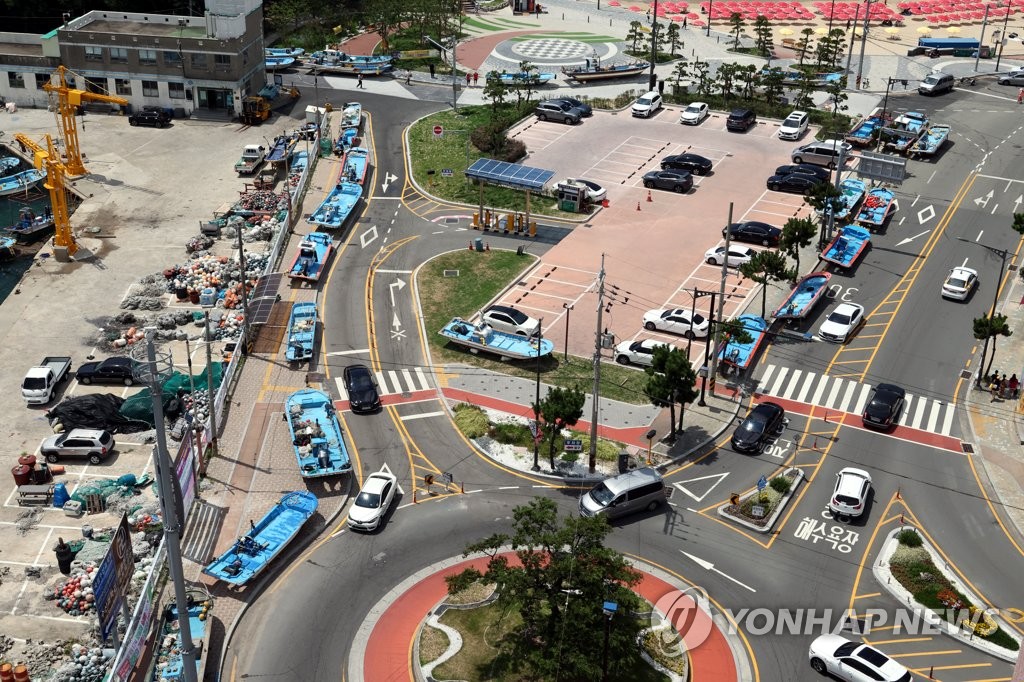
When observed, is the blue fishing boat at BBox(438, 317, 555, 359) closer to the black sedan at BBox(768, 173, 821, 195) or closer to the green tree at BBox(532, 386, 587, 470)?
the green tree at BBox(532, 386, 587, 470)

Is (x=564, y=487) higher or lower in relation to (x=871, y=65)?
lower

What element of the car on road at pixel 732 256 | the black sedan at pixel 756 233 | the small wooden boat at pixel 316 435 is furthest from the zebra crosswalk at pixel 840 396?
the small wooden boat at pixel 316 435

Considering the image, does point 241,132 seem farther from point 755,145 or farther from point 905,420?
point 905,420

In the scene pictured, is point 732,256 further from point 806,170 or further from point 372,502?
point 372,502

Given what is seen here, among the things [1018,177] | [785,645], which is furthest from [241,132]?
[785,645]

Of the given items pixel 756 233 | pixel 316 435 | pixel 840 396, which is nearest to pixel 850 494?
pixel 840 396

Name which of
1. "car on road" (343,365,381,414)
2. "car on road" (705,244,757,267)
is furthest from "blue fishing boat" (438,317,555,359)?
"car on road" (705,244,757,267)

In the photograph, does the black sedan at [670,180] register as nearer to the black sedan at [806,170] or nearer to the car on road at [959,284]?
the black sedan at [806,170]
